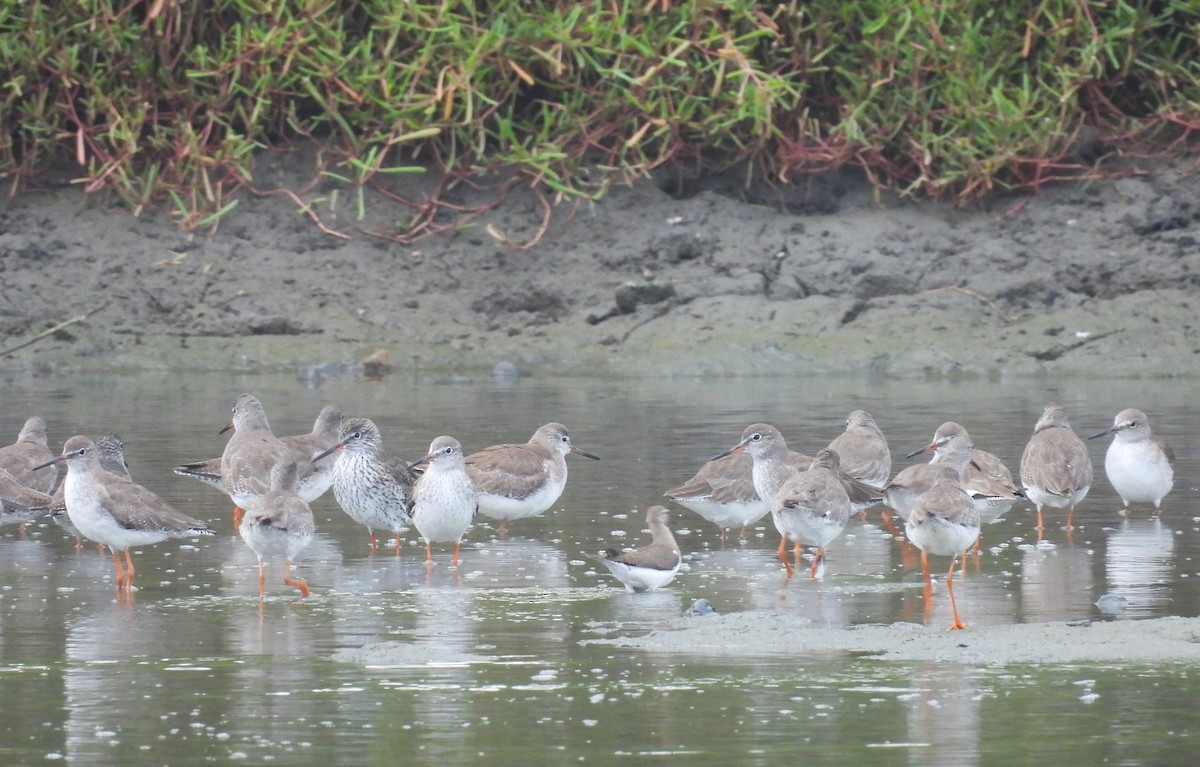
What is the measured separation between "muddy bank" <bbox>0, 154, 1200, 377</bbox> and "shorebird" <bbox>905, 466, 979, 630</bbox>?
9811 millimetres

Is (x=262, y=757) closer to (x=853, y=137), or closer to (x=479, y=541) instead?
(x=479, y=541)

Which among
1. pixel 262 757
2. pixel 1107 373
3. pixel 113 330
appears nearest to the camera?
pixel 262 757

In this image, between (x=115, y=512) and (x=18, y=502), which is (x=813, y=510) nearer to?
(x=115, y=512)

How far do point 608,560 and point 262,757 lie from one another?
3.49 m

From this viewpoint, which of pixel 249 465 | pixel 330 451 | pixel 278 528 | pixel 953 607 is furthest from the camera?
pixel 249 465

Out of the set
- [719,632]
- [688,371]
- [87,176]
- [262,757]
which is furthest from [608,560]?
[87,176]

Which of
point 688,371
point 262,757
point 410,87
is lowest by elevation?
point 262,757

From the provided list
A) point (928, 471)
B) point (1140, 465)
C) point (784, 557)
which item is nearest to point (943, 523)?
point (784, 557)

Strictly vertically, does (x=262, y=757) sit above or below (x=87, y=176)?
below

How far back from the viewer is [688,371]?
68.7 ft

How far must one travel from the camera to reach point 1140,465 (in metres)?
13.5

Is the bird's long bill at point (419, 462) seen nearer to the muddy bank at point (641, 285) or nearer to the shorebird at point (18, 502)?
the shorebird at point (18, 502)

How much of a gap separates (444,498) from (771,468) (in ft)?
7.03

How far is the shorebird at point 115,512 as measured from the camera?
1157cm
